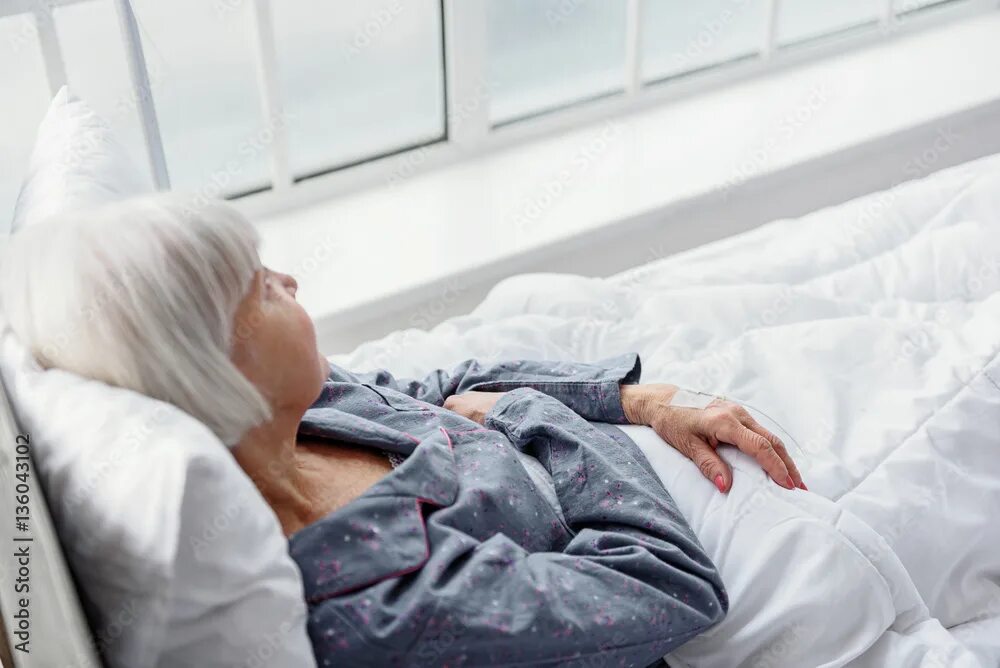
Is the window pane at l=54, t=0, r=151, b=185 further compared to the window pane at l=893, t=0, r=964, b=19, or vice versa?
the window pane at l=893, t=0, r=964, b=19

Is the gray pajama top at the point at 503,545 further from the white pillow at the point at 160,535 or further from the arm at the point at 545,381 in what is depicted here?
the white pillow at the point at 160,535

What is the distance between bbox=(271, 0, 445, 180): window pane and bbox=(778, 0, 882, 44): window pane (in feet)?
2.99

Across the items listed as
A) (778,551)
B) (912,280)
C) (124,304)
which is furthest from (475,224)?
(124,304)

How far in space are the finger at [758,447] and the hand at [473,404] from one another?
0.27 metres

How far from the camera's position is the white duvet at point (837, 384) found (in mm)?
1101

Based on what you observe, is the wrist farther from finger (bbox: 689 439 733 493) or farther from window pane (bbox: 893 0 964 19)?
window pane (bbox: 893 0 964 19)

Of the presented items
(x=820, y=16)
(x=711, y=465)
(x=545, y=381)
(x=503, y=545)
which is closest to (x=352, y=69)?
(x=545, y=381)

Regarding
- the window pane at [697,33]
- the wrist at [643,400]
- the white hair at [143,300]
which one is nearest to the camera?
the white hair at [143,300]

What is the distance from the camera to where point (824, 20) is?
267cm

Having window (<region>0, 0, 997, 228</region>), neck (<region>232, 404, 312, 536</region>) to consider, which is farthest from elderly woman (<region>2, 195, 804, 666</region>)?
window (<region>0, 0, 997, 228</region>)

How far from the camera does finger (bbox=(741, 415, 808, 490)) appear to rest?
119 cm

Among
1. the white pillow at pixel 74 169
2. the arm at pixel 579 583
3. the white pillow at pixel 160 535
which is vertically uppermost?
the white pillow at pixel 74 169

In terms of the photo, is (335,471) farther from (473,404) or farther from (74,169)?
(74,169)

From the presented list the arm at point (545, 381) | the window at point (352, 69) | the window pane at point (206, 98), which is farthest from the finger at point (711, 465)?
the window pane at point (206, 98)
